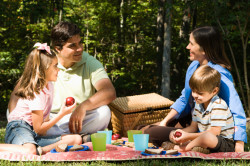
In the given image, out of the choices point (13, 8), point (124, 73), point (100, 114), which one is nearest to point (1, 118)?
point (13, 8)

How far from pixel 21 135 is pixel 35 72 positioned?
648mm

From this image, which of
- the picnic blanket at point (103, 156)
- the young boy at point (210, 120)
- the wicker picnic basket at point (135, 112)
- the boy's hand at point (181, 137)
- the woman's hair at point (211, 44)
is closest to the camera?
the picnic blanket at point (103, 156)

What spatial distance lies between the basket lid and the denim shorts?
1.32 meters

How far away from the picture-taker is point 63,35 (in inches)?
146

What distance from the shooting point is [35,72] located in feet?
10.7

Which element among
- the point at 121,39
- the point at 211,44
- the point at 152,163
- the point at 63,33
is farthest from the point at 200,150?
the point at 121,39

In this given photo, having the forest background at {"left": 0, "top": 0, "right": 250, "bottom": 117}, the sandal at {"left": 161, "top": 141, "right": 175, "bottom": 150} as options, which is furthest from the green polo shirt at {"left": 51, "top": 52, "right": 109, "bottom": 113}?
the forest background at {"left": 0, "top": 0, "right": 250, "bottom": 117}

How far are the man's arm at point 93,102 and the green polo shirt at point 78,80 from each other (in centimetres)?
14

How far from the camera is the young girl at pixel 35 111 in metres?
3.06

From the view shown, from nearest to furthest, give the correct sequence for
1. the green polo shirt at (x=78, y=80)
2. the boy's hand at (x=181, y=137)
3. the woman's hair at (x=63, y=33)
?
the boy's hand at (x=181, y=137)
the woman's hair at (x=63, y=33)
the green polo shirt at (x=78, y=80)

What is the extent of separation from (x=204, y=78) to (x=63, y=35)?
5.58 ft

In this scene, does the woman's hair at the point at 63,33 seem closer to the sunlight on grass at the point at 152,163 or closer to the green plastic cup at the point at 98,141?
the green plastic cup at the point at 98,141

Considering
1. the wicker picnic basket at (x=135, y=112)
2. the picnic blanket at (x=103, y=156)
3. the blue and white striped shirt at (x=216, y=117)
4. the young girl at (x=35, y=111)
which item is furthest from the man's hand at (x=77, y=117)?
the blue and white striped shirt at (x=216, y=117)

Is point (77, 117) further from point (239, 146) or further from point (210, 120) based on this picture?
point (239, 146)
